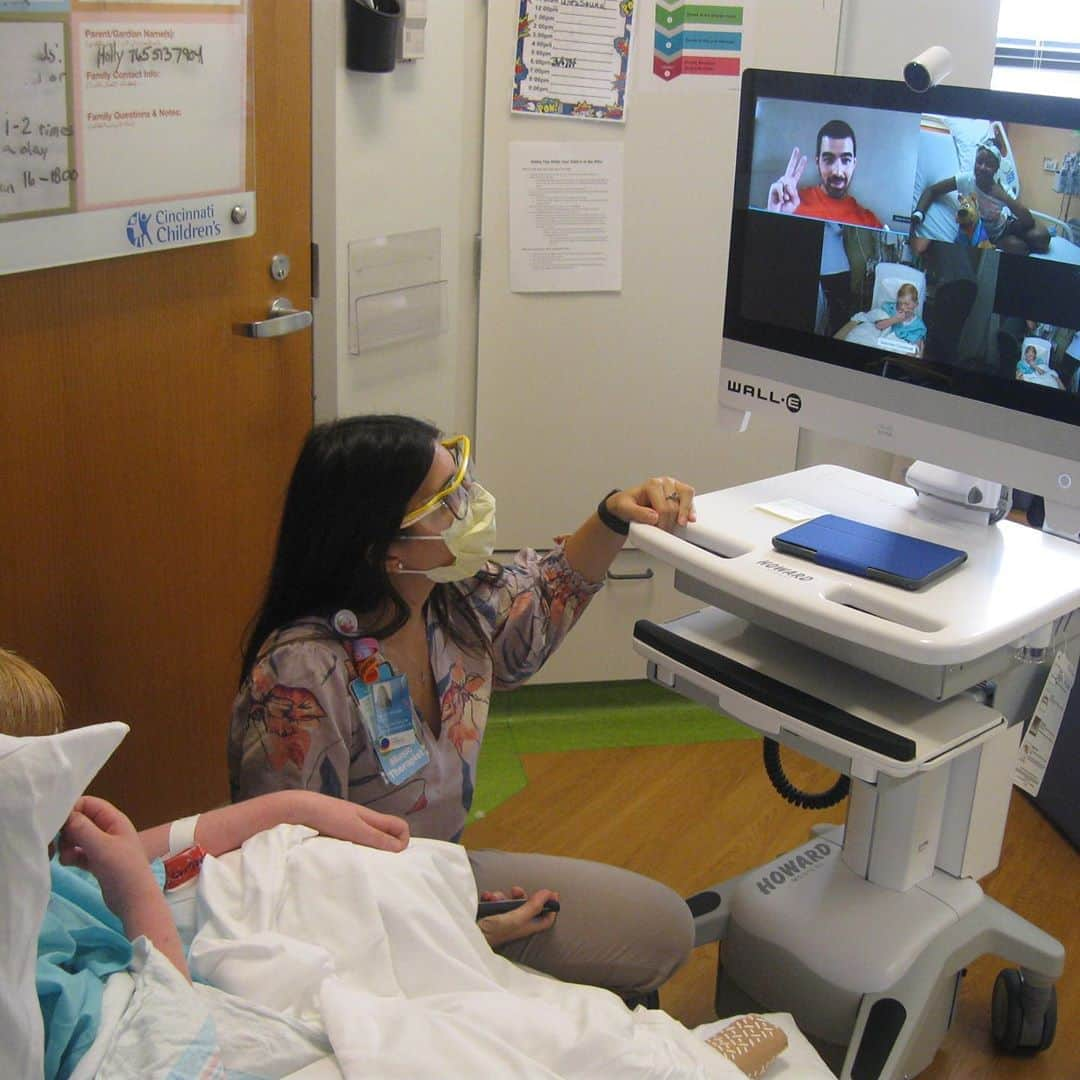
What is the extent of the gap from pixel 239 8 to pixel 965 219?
3.72 feet

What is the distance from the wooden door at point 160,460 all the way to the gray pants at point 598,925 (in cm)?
73

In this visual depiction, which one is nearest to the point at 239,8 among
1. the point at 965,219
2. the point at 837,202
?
the point at 837,202

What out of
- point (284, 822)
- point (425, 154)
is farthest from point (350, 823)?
point (425, 154)

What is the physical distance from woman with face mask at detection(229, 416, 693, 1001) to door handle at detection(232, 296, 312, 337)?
0.60m

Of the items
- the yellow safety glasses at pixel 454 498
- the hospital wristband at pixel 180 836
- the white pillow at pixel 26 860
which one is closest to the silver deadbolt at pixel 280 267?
the yellow safety glasses at pixel 454 498

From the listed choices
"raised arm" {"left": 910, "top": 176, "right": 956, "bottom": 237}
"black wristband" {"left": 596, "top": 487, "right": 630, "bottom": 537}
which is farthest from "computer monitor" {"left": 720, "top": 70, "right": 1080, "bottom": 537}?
"black wristband" {"left": 596, "top": 487, "right": 630, "bottom": 537}

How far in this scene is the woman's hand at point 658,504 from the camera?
70.5 inches

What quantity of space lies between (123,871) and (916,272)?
1.10 metres

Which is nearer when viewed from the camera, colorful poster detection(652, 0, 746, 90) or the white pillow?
the white pillow

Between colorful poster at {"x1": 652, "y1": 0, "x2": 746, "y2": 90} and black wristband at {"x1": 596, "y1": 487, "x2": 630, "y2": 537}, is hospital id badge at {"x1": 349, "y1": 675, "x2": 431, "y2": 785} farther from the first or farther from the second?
colorful poster at {"x1": 652, "y1": 0, "x2": 746, "y2": 90}

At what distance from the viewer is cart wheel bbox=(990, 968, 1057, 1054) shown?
2.08m

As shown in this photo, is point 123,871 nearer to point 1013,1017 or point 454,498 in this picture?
point 454,498

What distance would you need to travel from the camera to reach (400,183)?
2.45 metres

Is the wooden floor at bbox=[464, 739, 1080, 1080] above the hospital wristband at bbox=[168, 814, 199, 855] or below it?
below
